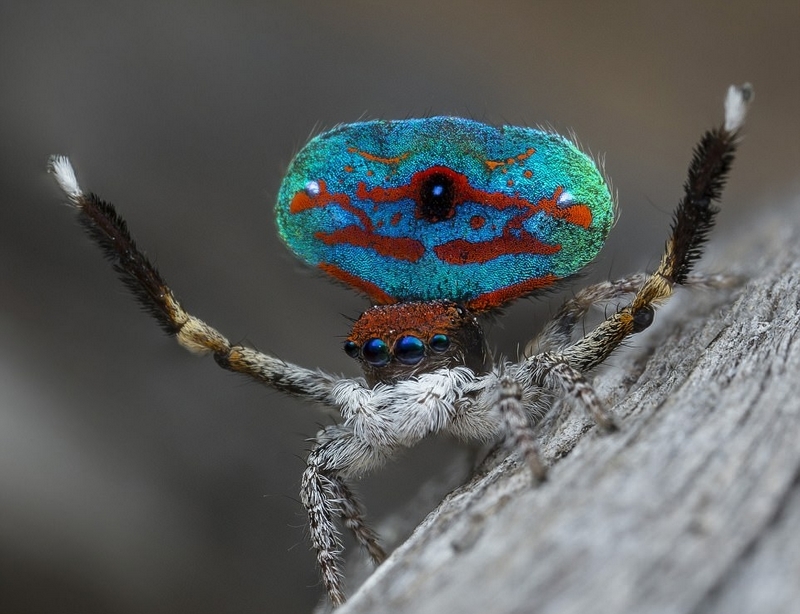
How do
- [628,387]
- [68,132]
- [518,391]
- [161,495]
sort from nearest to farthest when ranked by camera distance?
[518,391]
[628,387]
[161,495]
[68,132]

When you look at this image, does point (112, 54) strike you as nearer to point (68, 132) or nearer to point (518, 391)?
point (68, 132)

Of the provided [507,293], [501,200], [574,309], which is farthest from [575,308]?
[501,200]

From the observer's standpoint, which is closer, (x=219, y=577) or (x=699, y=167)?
(x=699, y=167)

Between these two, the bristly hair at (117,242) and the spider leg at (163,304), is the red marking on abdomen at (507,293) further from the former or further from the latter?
the bristly hair at (117,242)

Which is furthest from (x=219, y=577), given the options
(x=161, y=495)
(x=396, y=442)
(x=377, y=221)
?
(x=377, y=221)

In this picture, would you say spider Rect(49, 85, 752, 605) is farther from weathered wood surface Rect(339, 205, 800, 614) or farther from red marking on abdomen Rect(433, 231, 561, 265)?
weathered wood surface Rect(339, 205, 800, 614)

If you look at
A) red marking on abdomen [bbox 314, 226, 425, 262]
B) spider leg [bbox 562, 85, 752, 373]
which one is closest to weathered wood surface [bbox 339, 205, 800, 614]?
spider leg [bbox 562, 85, 752, 373]
